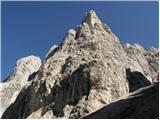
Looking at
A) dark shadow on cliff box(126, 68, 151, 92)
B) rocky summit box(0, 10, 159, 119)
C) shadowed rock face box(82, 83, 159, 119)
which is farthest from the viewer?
dark shadow on cliff box(126, 68, 151, 92)

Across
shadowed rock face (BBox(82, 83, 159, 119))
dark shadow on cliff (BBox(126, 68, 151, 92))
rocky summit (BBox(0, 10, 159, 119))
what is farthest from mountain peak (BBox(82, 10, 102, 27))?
shadowed rock face (BBox(82, 83, 159, 119))

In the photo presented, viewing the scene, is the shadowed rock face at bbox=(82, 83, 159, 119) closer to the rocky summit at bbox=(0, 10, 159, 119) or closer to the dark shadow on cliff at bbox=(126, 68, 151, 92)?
the rocky summit at bbox=(0, 10, 159, 119)

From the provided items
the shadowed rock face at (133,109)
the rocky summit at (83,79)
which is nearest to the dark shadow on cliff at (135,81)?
the rocky summit at (83,79)

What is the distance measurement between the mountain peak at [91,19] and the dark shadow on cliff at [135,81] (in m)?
33.0

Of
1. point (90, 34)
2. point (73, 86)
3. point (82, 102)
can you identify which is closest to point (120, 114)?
point (82, 102)

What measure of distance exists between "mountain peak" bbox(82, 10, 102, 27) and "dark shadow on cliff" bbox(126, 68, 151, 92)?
33.0 metres

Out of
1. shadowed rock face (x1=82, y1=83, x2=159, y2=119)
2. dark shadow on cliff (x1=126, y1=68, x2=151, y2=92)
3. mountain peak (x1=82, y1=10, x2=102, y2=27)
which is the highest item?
mountain peak (x1=82, y1=10, x2=102, y2=27)

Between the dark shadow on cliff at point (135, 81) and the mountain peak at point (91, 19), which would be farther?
the mountain peak at point (91, 19)

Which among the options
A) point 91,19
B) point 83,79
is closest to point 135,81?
point 83,79

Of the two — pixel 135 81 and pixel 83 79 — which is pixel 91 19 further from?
pixel 83 79

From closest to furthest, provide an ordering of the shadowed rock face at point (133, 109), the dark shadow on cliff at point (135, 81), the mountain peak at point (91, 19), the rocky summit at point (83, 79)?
1. the shadowed rock face at point (133, 109)
2. the rocky summit at point (83, 79)
3. the dark shadow on cliff at point (135, 81)
4. the mountain peak at point (91, 19)

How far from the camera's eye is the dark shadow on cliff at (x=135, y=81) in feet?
278

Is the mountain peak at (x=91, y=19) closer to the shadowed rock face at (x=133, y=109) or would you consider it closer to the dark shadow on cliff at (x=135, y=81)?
the dark shadow on cliff at (x=135, y=81)

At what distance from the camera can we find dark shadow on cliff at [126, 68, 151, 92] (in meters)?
84.8
